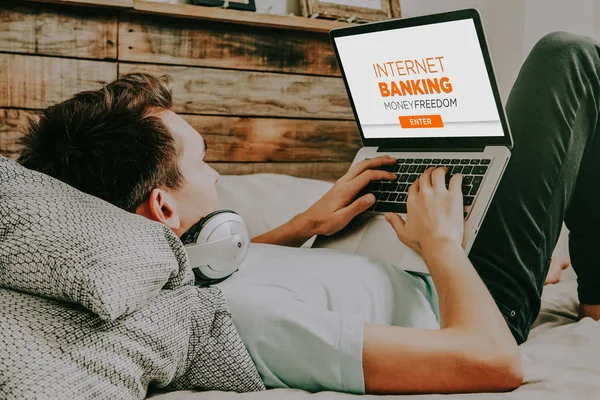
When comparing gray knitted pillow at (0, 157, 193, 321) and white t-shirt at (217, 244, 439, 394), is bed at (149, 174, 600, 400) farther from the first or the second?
gray knitted pillow at (0, 157, 193, 321)

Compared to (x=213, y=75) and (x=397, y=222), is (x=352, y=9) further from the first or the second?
(x=397, y=222)

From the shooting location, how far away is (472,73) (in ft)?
3.97

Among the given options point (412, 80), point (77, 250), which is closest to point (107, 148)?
point (77, 250)

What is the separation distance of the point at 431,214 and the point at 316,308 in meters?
0.30

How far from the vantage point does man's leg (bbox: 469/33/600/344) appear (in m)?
1.22

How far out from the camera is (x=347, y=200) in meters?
1.27

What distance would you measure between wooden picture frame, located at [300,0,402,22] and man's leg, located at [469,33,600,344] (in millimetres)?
859

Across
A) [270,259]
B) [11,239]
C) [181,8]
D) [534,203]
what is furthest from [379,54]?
[11,239]

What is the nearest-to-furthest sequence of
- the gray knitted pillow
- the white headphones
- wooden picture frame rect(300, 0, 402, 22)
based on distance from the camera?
the gray knitted pillow < the white headphones < wooden picture frame rect(300, 0, 402, 22)

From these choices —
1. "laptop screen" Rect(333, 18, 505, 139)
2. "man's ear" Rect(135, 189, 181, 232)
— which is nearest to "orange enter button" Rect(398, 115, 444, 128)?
"laptop screen" Rect(333, 18, 505, 139)

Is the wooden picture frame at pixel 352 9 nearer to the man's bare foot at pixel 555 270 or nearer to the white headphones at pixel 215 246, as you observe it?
the man's bare foot at pixel 555 270

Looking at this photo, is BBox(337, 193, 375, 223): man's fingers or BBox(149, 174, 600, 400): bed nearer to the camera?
BBox(149, 174, 600, 400): bed

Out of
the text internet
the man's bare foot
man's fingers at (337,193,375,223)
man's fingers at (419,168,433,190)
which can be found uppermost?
the text internet

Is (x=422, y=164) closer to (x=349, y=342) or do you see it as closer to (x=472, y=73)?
(x=472, y=73)
